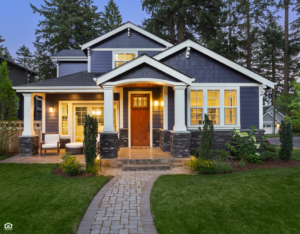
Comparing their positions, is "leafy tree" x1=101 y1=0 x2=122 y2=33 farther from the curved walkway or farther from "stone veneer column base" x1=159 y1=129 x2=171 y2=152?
the curved walkway

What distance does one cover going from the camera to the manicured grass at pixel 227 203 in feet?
9.24

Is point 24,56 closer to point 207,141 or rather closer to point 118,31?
point 118,31

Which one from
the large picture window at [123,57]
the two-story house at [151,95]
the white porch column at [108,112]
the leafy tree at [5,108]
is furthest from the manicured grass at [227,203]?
the leafy tree at [5,108]

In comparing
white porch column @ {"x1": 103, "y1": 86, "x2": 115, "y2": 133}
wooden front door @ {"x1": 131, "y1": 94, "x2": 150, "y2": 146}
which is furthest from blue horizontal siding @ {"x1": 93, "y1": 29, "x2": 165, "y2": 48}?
white porch column @ {"x1": 103, "y1": 86, "x2": 115, "y2": 133}

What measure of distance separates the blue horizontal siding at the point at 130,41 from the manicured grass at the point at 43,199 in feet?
23.0

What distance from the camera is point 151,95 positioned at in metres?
8.38

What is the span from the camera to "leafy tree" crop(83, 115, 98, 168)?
5.15m

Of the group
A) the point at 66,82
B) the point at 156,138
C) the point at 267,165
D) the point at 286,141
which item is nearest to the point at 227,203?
the point at 267,165

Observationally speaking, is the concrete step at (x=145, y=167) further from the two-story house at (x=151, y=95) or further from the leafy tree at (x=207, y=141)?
the leafy tree at (x=207, y=141)

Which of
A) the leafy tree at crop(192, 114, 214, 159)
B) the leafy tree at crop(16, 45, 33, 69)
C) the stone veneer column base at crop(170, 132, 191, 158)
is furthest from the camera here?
the leafy tree at crop(16, 45, 33, 69)

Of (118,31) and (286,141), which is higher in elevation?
(118,31)

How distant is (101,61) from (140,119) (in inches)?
156

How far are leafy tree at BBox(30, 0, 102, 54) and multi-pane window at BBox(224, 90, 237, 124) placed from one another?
18.2 m

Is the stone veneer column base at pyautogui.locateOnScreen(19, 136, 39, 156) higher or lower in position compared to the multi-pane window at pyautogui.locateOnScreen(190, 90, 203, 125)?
lower
